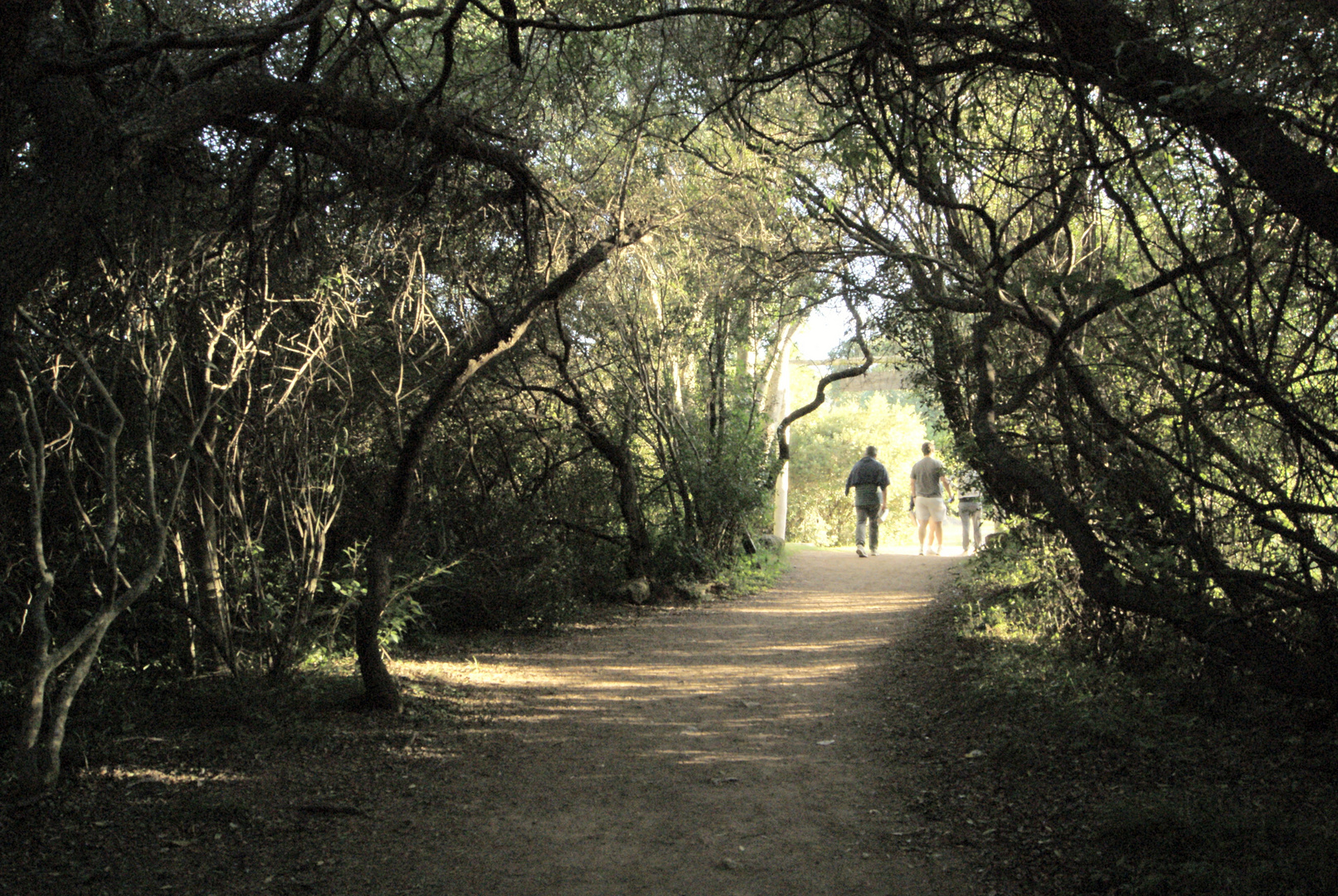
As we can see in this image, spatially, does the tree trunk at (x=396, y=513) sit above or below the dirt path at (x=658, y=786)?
above

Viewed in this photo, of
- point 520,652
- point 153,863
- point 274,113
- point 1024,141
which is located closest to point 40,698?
point 153,863

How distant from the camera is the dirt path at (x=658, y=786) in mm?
4277

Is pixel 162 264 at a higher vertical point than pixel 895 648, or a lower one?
higher

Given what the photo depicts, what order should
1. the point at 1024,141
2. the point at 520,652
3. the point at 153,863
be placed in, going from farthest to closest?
the point at 520,652
the point at 1024,141
the point at 153,863

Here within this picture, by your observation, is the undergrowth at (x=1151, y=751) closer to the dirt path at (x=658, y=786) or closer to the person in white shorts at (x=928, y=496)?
the dirt path at (x=658, y=786)

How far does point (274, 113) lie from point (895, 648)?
7299 mm

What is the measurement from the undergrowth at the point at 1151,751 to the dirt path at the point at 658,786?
2.37 ft

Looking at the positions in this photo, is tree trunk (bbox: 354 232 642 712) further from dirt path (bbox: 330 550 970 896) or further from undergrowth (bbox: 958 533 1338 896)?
undergrowth (bbox: 958 533 1338 896)

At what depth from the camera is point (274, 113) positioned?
4.51m

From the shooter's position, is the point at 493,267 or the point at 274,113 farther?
the point at 493,267

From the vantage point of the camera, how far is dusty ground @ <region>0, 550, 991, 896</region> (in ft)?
13.9

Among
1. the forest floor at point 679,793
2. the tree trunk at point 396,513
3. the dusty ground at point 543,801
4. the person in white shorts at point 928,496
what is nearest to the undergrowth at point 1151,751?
the forest floor at point 679,793

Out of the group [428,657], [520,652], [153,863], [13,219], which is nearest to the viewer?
[13,219]

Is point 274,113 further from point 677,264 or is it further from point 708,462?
point 708,462
